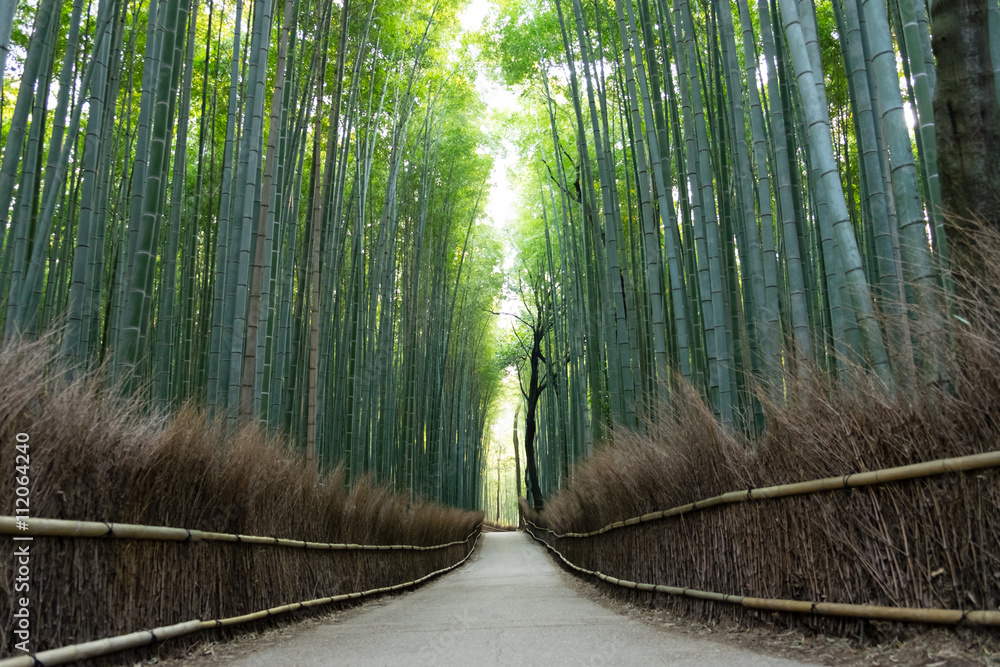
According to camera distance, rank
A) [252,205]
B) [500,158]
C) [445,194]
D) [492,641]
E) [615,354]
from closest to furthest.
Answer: [492,641] → [252,205] → [615,354] → [445,194] → [500,158]

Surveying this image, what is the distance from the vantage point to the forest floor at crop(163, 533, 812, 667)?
2281mm

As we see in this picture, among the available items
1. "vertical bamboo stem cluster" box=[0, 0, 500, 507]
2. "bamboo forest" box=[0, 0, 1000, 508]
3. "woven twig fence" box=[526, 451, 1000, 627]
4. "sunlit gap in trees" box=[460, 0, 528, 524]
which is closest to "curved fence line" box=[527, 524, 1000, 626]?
"woven twig fence" box=[526, 451, 1000, 627]

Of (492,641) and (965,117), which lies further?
(492,641)

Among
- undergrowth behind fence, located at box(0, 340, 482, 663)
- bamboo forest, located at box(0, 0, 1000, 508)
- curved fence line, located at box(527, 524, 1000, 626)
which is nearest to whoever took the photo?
curved fence line, located at box(527, 524, 1000, 626)

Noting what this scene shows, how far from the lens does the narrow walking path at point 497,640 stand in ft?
7.52

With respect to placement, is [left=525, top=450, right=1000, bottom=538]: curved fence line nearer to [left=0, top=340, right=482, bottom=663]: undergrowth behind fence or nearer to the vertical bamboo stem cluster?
[left=0, top=340, right=482, bottom=663]: undergrowth behind fence

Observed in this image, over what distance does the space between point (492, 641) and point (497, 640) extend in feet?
0.08

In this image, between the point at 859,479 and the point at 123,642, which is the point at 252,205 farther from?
the point at 859,479

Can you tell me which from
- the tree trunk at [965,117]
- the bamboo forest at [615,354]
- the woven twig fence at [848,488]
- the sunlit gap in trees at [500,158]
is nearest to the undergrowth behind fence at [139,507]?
the bamboo forest at [615,354]

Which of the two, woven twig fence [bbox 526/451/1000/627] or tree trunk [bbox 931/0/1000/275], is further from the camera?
tree trunk [bbox 931/0/1000/275]

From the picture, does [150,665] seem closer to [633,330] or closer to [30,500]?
[30,500]

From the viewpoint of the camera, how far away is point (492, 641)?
2713mm

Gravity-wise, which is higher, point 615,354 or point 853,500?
point 615,354

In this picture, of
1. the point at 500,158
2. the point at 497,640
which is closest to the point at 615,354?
the point at 497,640
